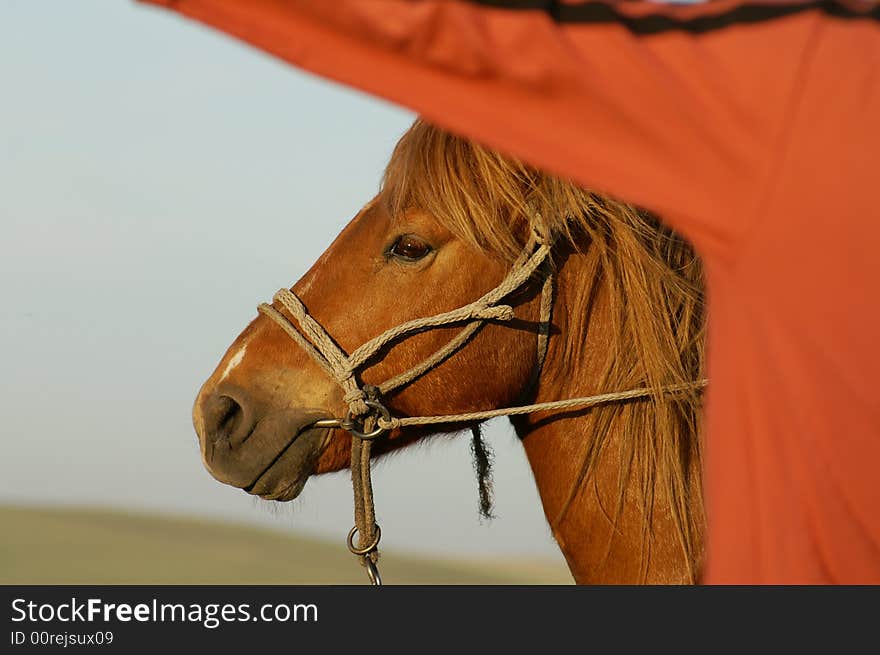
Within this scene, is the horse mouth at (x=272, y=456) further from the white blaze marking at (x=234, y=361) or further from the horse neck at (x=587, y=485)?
the horse neck at (x=587, y=485)

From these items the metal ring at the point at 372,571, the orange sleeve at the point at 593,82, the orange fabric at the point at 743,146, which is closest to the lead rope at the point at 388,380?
the metal ring at the point at 372,571

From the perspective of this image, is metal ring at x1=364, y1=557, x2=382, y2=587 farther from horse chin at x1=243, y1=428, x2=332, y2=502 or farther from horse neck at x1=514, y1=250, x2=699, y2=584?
horse neck at x1=514, y1=250, x2=699, y2=584

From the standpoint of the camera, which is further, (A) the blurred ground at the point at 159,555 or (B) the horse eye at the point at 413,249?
(A) the blurred ground at the point at 159,555

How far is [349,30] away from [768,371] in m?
0.71

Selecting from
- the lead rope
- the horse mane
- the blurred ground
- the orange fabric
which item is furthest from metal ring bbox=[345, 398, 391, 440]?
the blurred ground

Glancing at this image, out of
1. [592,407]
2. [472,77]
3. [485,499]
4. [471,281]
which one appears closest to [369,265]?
[471,281]

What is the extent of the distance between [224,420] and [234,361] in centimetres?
18

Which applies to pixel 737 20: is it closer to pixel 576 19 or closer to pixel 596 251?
pixel 576 19

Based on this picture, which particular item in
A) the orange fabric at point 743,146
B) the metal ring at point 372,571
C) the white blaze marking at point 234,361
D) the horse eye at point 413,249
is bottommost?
the orange fabric at point 743,146

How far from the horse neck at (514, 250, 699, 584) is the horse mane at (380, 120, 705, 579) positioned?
0.05ft

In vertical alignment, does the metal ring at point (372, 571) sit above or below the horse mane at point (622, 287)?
below

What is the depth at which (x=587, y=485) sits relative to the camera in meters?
3.05

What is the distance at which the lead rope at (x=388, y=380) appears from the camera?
2965mm

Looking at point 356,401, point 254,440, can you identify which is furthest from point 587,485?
point 254,440
